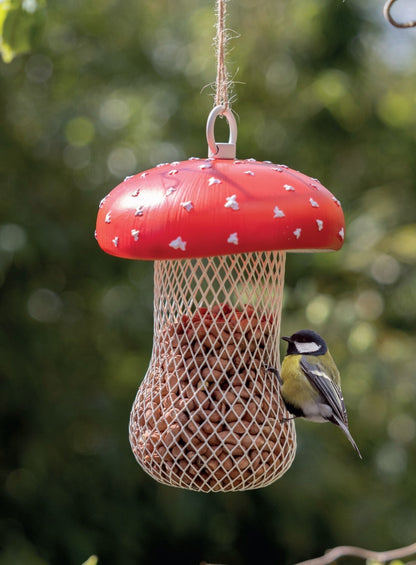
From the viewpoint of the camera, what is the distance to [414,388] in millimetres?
5023

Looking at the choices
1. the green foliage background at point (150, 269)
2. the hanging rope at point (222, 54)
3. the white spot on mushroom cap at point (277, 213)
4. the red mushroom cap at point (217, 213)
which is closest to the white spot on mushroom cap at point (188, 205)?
the red mushroom cap at point (217, 213)

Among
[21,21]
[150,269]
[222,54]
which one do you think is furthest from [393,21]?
[150,269]

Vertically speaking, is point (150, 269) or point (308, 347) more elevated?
point (150, 269)

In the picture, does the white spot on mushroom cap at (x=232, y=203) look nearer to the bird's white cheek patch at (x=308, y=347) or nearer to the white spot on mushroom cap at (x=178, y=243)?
the white spot on mushroom cap at (x=178, y=243)

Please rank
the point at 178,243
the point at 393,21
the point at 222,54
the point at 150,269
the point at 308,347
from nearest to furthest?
the point at 393,21
the point at 178,243
the point at 222,54
the point at 308,347
the point at 150,269

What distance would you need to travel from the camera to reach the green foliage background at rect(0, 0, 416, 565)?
5.25 metres

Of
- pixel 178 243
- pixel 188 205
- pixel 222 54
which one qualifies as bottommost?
pixel 178 243

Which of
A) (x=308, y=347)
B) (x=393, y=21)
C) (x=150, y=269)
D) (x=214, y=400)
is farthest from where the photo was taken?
(x=150, y=269)

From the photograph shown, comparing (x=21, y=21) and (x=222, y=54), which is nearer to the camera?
(x=21, y=21)

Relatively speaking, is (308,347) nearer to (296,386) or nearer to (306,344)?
(306,344)

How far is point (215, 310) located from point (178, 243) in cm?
45

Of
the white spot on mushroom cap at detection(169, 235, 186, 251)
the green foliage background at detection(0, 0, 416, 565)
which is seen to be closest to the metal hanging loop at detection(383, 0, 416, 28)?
the white spot on mushroom cap at detection(169, 235, 186, 251)

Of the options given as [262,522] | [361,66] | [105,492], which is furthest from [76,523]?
[361,66]

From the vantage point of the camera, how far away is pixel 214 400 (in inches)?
95.6
